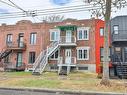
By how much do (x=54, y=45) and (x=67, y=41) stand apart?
2186 mm

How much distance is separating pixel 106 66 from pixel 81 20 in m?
21.7

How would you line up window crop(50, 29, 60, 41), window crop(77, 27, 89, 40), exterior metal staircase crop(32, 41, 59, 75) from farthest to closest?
window crop(50, 29, 60, 41) → window crop(77, 27, 89, 40) → exterior metal staircase crop(32, 41, 59, 75)

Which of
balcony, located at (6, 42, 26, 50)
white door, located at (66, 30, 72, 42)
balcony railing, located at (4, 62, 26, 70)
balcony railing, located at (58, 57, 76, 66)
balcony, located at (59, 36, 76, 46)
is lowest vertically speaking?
balcony railing, located at (4, 62, 26, 70)

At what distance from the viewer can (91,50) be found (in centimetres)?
3650

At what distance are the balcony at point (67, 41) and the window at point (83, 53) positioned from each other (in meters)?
1.41

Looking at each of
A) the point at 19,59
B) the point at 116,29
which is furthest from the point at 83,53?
the point at 19,59

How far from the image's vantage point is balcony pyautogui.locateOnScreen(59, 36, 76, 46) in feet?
121

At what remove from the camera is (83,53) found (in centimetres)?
3688

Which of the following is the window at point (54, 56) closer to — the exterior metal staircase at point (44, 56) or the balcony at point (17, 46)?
the exterior metal staircase at point (44, 56)

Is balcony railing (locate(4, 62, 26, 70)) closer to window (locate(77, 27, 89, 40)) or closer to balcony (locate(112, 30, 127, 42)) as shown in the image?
window (locate(77, 27, 89, 40))

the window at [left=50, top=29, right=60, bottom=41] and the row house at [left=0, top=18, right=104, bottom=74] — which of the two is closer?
the row house at [left=0, top=18, right=104, bottom=74]

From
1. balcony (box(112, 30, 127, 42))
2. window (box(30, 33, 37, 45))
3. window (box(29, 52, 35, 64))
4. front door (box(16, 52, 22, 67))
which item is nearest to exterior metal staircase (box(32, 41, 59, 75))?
window (box(29, 52, 35, 64))

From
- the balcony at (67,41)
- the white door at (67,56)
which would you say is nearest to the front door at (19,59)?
the balcony at (67,41)

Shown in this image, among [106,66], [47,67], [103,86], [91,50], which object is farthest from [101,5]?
[47,67]
